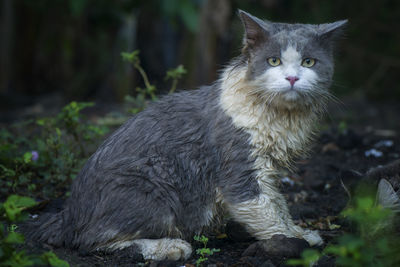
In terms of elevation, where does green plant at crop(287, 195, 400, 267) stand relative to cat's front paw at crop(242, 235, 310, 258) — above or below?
above

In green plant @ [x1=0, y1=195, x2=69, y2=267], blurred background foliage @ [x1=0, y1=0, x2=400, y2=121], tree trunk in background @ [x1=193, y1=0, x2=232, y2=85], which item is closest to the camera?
green plant @ [x1=0, y1=195, x2=69, y2=267]

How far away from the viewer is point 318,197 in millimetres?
4895

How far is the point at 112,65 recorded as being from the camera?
10.7 m

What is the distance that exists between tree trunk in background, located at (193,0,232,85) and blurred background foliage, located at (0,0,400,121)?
18 mm

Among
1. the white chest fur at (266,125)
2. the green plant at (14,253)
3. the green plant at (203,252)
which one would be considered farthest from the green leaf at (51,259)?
the white chest fur at (266,125)

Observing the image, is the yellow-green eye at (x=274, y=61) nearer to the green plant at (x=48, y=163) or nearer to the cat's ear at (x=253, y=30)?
the cat's ear at (x=253, y=30)

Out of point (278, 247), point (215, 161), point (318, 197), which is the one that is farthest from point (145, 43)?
point (278, 247)

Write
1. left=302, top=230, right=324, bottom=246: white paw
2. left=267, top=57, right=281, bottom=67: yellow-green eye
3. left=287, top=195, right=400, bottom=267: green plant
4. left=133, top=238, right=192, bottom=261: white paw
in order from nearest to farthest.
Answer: left=287, top=195, right=400, bottom=267: green plant, left=133, top=238, right=192, bottom=261: white paw, left=267, top=57, right=281, bottom=67: yellow-green eye, left=302, top=230, right=324, bottom=246: white paw

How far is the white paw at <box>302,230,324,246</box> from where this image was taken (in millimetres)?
3780

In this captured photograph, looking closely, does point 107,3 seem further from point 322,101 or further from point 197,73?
point 322,101

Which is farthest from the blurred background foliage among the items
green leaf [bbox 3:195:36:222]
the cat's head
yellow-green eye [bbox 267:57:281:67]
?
green leaf [bbox 3:195:36:222]

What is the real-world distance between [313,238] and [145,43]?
9.65 metres

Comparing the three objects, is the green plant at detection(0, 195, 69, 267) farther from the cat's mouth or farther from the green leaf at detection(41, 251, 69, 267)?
the cat's mouth

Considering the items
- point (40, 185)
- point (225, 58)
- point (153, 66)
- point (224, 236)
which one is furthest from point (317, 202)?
point (153, 66)
